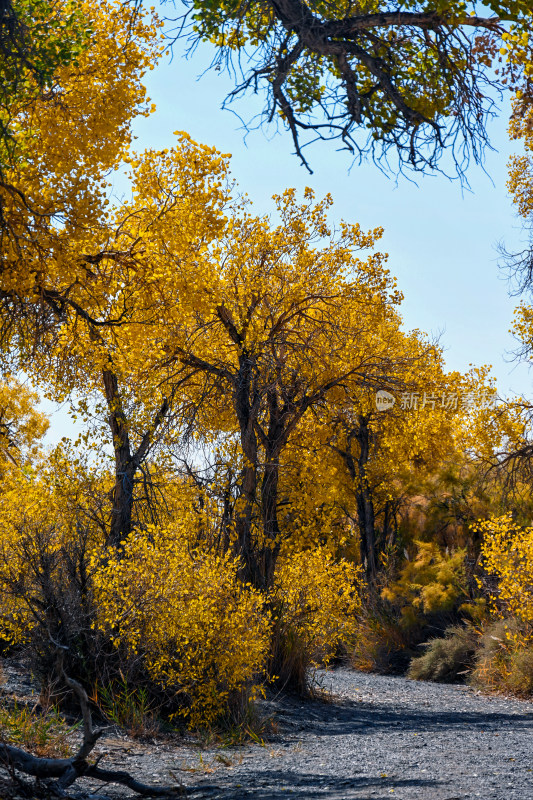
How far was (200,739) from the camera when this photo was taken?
7746 mm

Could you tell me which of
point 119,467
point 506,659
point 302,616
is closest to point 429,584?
point 506,659

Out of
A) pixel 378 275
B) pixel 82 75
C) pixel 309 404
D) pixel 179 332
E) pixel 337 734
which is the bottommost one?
pixel 337 734

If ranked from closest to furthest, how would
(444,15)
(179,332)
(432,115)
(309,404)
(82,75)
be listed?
(444,15) < (432,115) < (82,75) < (179,332) < (309,404)

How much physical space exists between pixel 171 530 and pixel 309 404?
378 cm

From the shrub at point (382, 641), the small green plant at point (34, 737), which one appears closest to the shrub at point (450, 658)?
the shrub at point (382, 641)

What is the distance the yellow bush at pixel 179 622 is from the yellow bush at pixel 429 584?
9.16m

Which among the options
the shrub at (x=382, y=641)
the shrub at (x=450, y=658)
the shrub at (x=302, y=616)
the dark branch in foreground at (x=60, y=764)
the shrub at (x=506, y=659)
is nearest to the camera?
the dark branch in foreground at (x=60, y=764)

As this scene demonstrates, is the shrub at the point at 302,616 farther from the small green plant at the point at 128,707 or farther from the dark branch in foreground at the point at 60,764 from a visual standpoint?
the dark branch in foreground at the point at 60,764

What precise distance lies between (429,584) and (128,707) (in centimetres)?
1096

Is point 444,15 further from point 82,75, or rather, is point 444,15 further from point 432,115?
point 82,75

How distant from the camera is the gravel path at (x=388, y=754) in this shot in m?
5.60

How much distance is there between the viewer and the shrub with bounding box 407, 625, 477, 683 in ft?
51.4

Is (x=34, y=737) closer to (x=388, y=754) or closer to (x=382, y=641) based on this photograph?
(x=388, y=754)

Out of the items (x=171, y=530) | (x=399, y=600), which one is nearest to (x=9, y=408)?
(x=399, y=600)
